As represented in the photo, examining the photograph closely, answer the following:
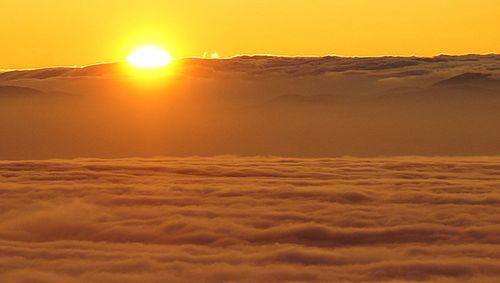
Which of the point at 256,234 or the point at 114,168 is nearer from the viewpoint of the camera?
the point at 256,234

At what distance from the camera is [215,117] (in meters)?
10.0

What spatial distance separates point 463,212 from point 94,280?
197 cm

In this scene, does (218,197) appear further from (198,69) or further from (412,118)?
(198,69)

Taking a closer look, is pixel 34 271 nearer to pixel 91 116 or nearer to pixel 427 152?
pixel 427 152

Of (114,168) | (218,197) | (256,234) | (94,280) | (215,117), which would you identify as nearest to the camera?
(94,280)

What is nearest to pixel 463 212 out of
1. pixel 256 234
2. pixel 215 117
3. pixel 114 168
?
pixel 256 234

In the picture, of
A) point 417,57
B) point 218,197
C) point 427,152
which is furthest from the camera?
point 417,57

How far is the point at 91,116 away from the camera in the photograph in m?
10.1

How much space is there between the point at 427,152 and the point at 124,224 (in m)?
3.89

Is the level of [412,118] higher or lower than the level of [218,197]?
higher

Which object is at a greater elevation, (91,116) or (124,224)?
(91,116)

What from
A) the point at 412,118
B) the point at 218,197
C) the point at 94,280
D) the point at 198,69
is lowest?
the point at 94,280

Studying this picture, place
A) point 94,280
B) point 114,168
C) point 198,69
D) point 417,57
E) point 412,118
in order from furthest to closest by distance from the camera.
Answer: point 417,57
point 198,69
point 412,118
point 114,168
point 94,280

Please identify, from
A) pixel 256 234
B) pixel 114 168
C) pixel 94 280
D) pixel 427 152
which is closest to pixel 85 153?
pixel 114 168
